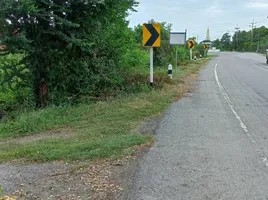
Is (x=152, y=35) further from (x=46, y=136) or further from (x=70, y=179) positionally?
(x=70, y=179)

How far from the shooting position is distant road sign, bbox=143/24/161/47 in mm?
12211

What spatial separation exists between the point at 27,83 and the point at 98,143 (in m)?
5.22

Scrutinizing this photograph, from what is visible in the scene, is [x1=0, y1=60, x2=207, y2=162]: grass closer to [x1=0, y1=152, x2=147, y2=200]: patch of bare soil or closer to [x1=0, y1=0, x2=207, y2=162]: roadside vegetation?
[x1=0, y1=0, x2=207, y2=162]: roadside vegetation

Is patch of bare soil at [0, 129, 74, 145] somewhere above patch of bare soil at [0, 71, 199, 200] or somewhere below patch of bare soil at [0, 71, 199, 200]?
below

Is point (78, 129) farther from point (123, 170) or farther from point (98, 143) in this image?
point (123, 170)

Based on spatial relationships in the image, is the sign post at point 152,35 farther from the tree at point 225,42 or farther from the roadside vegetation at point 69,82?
the tree at point 225,42

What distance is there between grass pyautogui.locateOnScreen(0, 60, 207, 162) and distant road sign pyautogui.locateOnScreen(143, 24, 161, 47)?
2299 mm

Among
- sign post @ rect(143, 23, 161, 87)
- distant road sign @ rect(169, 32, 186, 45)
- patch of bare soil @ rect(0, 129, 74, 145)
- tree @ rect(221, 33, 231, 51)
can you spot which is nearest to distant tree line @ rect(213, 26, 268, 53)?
tree @ rect(221, 33, 231, 51)

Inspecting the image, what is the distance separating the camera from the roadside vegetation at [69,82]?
696cm

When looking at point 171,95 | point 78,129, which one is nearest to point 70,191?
point 78,129

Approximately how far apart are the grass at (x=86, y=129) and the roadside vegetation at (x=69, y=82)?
0.02m

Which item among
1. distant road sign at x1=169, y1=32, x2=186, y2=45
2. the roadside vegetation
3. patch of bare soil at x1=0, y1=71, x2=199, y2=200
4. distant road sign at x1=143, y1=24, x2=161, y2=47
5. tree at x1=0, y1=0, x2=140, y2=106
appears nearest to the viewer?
patch of bare soil at x1=0, y1=71, x2=199, y2=200

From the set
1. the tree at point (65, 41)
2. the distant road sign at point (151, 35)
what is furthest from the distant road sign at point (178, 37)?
the tree at point (65, 41)

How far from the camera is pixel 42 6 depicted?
30.1 ft
